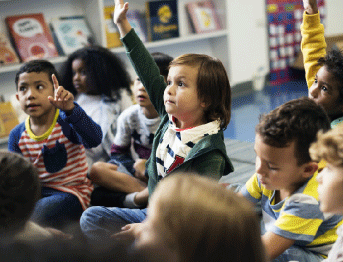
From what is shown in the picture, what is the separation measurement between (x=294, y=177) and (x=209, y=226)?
53 centimetres

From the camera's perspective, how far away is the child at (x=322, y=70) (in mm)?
1434

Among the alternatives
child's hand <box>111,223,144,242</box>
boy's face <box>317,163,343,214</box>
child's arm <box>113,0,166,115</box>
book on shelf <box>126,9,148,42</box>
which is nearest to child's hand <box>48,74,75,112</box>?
child's arm <box>113,0,166,115</box>

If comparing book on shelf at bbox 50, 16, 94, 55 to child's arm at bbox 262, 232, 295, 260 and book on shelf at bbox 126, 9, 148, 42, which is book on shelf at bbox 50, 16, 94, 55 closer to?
book on shelf at bbox 126, 9, 148, 42

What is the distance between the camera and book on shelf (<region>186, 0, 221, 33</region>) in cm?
407

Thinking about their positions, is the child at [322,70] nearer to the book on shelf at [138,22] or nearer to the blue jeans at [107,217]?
the blue jeans at [107,217]

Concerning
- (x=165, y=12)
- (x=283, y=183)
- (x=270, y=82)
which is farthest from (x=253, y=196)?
(x=270, y=82)

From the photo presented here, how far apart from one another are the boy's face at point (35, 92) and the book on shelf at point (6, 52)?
128cm

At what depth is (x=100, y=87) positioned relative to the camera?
7.32ft

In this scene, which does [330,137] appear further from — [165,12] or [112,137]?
[165,12]

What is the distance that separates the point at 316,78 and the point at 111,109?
3.44ft

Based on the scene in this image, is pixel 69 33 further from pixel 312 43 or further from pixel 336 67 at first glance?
pixel 336 67

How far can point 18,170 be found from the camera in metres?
0.82

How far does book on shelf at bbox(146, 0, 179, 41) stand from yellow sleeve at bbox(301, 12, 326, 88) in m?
2.23

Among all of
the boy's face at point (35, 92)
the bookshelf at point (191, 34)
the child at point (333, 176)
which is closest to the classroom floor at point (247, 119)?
the bookshelf at point (191, 34)
